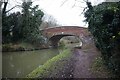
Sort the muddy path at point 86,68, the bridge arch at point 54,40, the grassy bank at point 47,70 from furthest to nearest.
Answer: the bridge arch at point 54,40 < the muddy path at point 86,68 < the grassy bank at point 47,70

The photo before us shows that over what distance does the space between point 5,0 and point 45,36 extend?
9.55m

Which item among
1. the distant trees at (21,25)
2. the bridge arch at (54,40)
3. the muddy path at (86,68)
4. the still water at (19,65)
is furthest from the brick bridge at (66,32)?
the muddy path at (86,68)

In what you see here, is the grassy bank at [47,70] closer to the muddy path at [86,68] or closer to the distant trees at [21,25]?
the muddy path at [86,68]

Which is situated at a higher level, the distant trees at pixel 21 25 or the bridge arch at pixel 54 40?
the distant trees at pixel 21 25

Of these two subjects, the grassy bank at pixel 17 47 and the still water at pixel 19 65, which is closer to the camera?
the still water at pixel 19 65

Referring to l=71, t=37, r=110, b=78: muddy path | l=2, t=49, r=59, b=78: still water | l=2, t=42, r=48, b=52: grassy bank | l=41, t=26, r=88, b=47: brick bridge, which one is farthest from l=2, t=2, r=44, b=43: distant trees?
l=71, t=37, r=110, b=78: muddy path

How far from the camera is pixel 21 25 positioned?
2481 cm

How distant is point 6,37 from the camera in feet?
80.1

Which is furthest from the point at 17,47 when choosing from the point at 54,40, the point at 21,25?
the point at 54,40

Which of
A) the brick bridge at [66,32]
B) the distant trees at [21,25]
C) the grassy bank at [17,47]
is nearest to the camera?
the grassy bank at [17,47]

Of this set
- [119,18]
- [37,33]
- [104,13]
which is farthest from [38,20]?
[119,18]

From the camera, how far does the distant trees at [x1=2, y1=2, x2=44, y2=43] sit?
24062 mm

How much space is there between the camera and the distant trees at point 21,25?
24062mm

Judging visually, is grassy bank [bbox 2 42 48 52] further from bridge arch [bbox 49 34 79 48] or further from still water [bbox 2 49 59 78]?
bridge arch [bbox 49 34 79 48]
